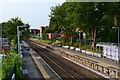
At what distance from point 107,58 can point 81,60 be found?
4123 millimetres

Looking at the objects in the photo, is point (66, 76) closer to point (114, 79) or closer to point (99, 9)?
point (114, 79)

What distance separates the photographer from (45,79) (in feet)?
57.1

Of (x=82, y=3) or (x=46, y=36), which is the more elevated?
(x=82, y=3)

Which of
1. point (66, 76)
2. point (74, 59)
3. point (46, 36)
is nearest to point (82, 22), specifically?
point (74, 59)

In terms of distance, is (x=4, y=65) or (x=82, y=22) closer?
(x=4, y=65)

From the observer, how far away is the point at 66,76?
62.4ft

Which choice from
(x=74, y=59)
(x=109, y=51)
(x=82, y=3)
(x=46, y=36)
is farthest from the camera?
(x=46, y=36)

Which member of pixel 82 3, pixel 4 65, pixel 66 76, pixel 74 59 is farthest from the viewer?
pixel 82 3

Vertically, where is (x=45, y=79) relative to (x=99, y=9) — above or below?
below

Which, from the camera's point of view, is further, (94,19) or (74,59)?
(94,19)

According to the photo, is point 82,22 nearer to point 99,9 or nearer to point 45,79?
point 99,9

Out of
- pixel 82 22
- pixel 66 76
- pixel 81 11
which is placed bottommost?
pixel 66 76

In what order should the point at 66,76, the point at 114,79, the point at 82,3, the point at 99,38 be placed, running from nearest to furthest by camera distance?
the point at 114,79 → the point at 66,76 → the point at 82,3 → the point at 99,38

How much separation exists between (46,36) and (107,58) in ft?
234
